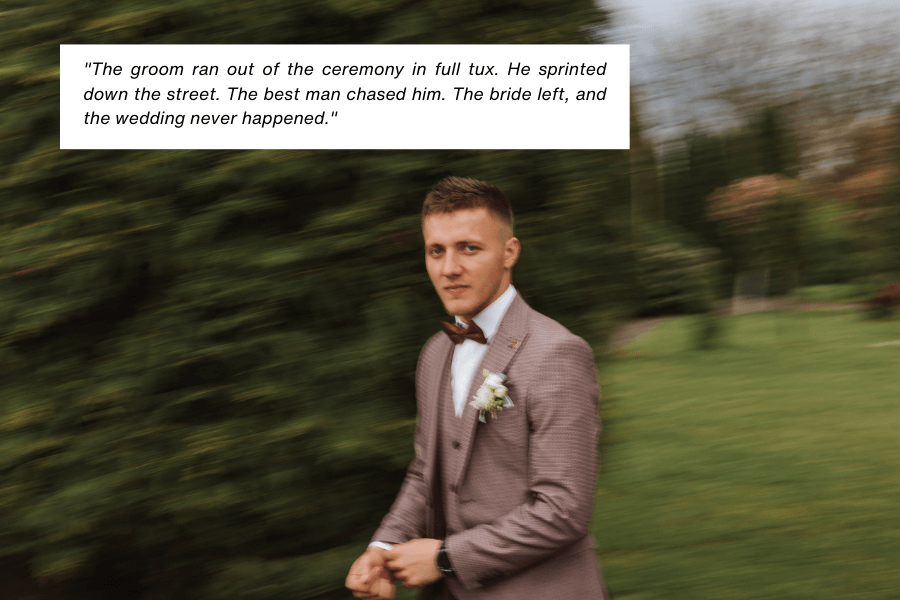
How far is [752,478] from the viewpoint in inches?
268

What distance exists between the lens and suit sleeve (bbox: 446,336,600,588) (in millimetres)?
1934

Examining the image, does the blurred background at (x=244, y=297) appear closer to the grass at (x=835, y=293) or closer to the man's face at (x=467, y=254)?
the man's face at (x=467, y=254)

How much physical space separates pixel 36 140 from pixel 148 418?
125cm

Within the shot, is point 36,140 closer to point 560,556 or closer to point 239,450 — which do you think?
point 239,450

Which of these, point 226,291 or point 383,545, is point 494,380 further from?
point 226,291

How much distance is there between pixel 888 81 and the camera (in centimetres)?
538

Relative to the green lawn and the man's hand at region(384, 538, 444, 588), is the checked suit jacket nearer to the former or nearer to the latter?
the man's hand at region(384, 538, 444, 588)

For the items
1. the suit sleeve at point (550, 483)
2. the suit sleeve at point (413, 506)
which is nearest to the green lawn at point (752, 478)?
the suit sleeve at point (413, 506)

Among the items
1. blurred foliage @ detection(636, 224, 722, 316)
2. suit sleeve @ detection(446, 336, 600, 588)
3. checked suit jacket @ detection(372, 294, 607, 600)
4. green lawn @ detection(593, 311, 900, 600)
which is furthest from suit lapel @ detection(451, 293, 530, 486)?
green lawn @ detection(593, 311, 900, 600)

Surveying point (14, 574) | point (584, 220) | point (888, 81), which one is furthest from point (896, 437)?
point (14, 574)

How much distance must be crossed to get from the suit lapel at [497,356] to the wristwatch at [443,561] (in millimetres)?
182

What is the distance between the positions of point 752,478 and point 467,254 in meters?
5.65

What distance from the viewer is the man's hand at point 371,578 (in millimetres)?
2100

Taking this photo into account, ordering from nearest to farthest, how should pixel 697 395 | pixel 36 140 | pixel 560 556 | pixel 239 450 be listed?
pixel 560 556
pixel 239 450
pixel 36 140
pixel 697 395
